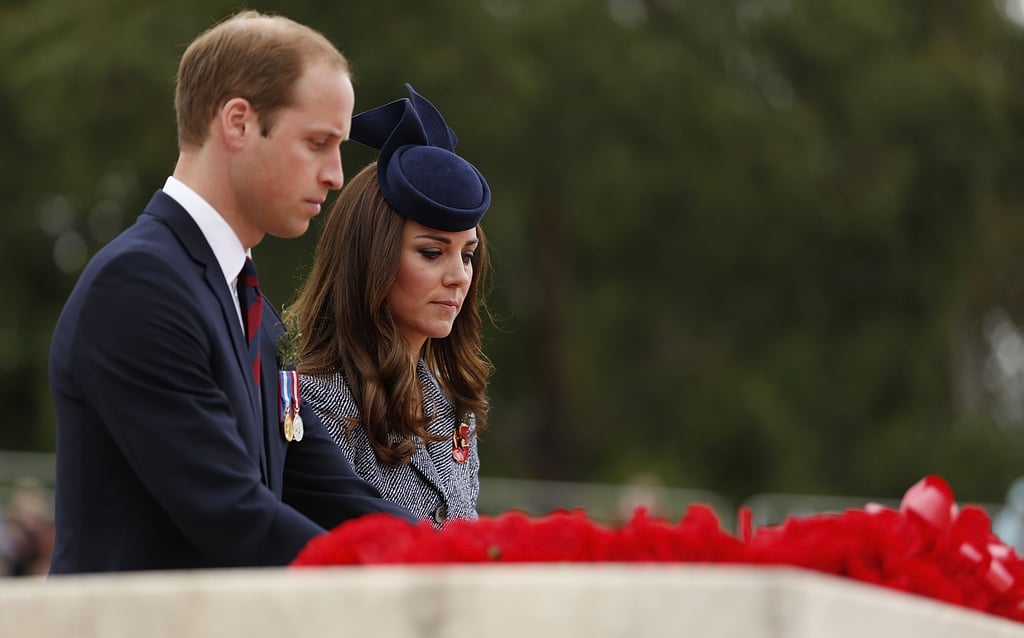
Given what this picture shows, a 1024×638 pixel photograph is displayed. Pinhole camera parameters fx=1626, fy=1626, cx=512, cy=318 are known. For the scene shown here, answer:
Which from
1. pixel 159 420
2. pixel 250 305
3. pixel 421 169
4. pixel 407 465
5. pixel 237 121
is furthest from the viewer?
pixel 421 169

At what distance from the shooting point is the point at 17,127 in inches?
744

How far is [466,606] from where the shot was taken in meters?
1.77

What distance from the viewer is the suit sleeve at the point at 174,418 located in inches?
100

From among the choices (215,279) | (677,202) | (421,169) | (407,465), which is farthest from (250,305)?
(677,202)

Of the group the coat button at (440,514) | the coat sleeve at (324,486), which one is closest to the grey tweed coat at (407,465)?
the coat button at (440,514)

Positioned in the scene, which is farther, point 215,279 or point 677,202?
point 677,202

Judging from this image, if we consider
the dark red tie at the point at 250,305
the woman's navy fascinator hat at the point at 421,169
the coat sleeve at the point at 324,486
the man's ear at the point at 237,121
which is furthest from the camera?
the woman's navy fascinator hat at the point at 421,169

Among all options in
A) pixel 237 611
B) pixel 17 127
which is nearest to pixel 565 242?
pixel 17 127

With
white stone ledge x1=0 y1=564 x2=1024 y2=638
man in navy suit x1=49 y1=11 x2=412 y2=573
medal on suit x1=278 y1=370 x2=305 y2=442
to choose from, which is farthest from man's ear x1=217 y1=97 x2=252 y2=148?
white stone ledge x1=0 y1=564 x2=1024 y2=638

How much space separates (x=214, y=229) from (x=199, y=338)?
0.87 feet

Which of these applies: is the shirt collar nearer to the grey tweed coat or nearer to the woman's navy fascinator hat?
the grey tweed coat

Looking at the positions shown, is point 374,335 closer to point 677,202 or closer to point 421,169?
point 421,169

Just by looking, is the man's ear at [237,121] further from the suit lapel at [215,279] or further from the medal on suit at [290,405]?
the medal on suit at [290,405]

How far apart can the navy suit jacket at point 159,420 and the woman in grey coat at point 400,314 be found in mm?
781
